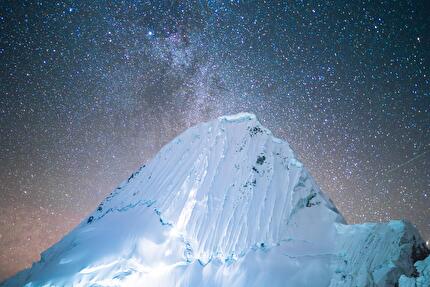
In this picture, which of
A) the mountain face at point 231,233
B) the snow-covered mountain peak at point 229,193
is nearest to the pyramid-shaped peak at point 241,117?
the snow-covered mountain peak at point 229,193

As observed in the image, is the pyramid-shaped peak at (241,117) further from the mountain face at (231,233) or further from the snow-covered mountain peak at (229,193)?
the mountain face at (231,233)

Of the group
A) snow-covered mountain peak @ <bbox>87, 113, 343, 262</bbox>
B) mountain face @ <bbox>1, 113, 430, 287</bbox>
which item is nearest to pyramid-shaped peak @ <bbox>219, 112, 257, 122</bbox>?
snow-covered mountain peak @ <bbox>87, 113, 343, 262</bbox>

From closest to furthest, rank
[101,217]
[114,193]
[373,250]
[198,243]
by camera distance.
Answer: [373,250]
[198,243]
[101,217]
[114,193]

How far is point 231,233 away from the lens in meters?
18.8

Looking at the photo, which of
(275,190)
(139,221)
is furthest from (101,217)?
(275,190)

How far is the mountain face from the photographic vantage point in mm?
12773

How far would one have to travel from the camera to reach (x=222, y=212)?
2038 centimetres

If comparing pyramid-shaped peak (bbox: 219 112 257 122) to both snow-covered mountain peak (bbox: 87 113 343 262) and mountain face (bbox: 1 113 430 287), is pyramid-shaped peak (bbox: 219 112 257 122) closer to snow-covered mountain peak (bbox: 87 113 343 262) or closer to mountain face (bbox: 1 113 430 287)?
snow-covered mountain peak (bbox: 87 113 343 262)

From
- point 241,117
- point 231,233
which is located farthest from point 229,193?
point 241,117

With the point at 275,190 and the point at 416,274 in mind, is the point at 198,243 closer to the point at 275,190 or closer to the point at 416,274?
the point at 275,190

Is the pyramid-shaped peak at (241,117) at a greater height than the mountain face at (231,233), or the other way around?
the pyramid-shaped peak at (241,117)

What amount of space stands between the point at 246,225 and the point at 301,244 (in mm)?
4003

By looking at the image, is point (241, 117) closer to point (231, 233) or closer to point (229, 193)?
point (229, 193)

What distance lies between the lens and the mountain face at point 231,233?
41.9 feet
